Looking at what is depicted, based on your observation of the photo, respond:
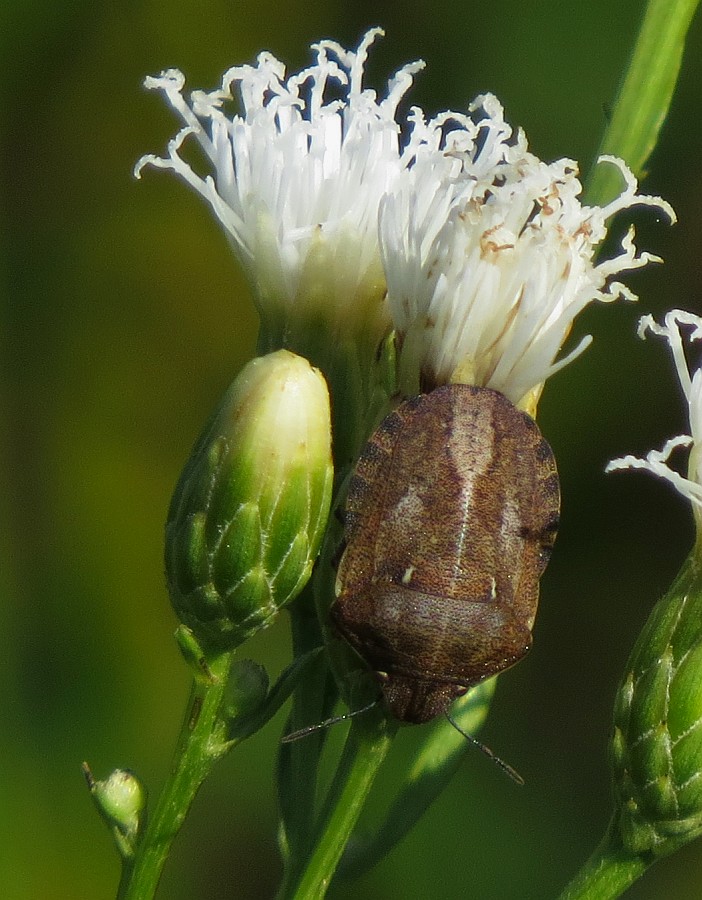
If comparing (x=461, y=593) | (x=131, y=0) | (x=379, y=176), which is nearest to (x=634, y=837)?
(x=461, y=593)

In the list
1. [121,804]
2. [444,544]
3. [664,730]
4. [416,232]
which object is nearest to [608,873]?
[664,730]

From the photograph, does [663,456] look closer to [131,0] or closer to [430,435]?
[430,435]

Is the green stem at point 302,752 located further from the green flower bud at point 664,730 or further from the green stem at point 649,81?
the green stem at point 649,81

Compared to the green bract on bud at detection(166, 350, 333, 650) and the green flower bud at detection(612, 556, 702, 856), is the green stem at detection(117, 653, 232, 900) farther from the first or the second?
the green flower bud at detection(612, 556, 702, 856)

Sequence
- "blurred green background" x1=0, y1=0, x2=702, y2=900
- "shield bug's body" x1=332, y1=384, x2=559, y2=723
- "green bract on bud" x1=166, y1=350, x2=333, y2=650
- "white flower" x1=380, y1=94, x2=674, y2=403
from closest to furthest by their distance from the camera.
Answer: "shield bug's body" x1=332, y1=384, x2=559, y2=723
"green bract on bud" x1=166, y1=350, x2=333, y2=650
"white flower" x1=380, y1=94, x2=674, y2=403
"blurred green background" x1=0, y1=0, x2=702, y2=900

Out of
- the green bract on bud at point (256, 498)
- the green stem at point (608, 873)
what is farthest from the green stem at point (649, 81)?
the green stem at point (608, 873)

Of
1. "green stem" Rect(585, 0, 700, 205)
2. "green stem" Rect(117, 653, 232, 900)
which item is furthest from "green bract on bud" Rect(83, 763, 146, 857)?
"green stem" Rect(585, 0, 700, 205)

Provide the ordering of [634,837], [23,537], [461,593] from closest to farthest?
1. [461,593]
2. [634,837]
3. [23,537]
